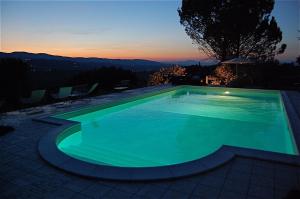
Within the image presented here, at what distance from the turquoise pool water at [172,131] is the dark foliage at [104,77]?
19.2 ft

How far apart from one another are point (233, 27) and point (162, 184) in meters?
16.3

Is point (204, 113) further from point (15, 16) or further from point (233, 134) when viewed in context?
point (15, 16)

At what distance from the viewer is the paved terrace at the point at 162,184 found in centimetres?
281

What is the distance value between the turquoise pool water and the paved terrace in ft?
3.85

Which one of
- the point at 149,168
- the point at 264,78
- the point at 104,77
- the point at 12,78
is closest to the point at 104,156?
the point at 149,168

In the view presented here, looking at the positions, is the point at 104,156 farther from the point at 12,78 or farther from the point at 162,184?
the point at 12,78

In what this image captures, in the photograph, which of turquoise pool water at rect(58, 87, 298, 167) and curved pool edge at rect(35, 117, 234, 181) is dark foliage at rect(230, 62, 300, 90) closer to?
turquoise pool water at rect(58, 87, 298, 167)

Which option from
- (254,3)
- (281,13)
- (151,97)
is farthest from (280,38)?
(151,97)

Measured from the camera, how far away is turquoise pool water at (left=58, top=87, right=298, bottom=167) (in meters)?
5.05

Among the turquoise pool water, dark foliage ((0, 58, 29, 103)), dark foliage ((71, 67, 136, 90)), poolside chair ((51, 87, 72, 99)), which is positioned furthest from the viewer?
dark foliage ((71, 67, 136, 90))

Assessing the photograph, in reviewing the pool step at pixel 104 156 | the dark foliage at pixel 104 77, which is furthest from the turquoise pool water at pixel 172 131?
the dark foliage at pixel 104 77

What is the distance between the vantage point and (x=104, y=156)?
195 inches

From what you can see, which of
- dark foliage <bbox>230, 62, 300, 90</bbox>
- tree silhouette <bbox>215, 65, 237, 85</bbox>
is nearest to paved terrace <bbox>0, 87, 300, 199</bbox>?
dark foliage <bbox>230, 62, 300, 90</bbox>

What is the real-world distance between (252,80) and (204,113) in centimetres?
756
